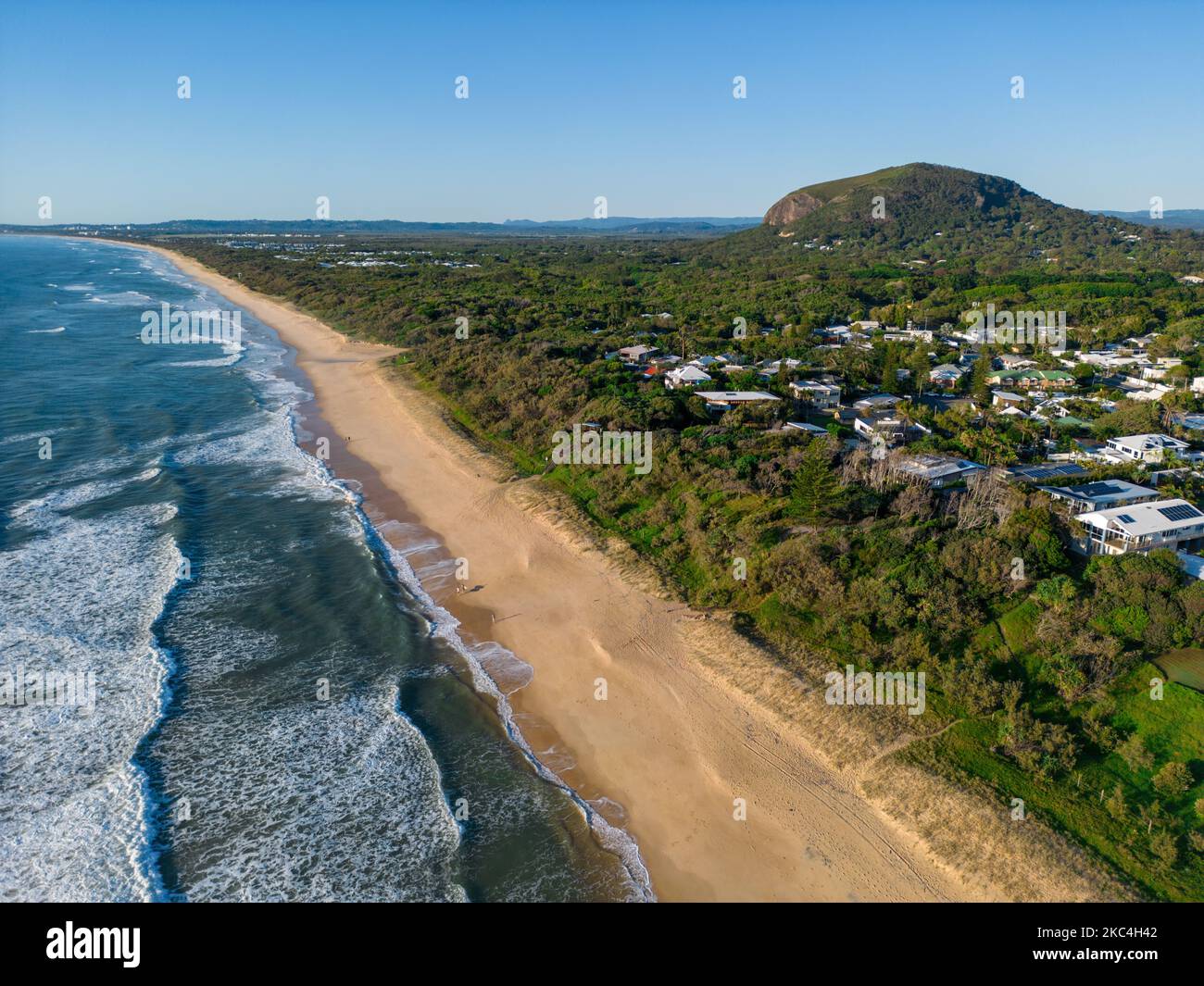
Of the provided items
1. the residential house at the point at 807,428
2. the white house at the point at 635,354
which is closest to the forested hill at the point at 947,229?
the white house at the point at 635,354

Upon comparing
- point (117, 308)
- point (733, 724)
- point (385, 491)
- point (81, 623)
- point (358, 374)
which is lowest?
point (733, 724)

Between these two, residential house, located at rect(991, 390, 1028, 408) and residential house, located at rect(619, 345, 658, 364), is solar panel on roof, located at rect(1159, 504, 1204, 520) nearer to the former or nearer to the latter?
residential house, located at rect(991, 390, 1028, 408)

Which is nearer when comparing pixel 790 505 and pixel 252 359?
pixel 790 505

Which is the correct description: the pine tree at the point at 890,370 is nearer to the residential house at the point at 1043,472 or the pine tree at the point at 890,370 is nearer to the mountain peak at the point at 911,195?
Answer: the residential house at the point at 1043,472

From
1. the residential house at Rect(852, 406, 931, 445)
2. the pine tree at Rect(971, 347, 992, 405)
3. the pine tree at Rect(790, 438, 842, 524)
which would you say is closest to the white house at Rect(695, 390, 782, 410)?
the residential house at Rect(852, 406, 931, 445)

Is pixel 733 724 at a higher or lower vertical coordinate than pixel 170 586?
lower
